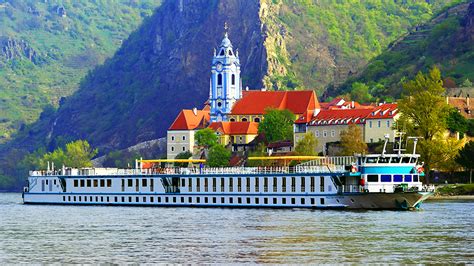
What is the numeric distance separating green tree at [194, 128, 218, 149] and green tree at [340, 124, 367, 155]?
32828 mm

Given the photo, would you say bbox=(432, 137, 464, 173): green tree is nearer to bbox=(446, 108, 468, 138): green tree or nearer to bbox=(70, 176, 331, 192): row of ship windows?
Result: bbox=(446, 108, 468, 138): green tree

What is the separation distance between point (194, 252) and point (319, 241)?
29.9 ft

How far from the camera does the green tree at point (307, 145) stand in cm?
15775

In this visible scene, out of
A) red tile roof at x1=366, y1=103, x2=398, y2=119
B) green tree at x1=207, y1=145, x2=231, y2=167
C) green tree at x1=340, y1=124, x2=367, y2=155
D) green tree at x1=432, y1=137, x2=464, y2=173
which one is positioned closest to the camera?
green tree at x1=432, y1=137, x2=464, y2=173

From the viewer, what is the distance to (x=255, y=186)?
108m

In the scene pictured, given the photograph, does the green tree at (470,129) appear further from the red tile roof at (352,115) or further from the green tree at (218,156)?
the green tree at (218,156)

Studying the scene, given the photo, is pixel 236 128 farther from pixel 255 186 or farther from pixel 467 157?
pixel 255 186

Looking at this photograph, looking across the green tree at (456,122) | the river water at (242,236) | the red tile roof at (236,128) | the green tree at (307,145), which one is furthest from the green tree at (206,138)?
the river water at (242,236)

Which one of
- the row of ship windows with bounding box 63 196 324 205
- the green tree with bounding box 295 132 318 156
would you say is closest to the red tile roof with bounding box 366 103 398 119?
the green tree with bounding box 295 132 318 156

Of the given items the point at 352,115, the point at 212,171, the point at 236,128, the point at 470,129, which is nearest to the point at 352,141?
the point at 470,129

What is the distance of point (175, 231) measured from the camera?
8200 cm

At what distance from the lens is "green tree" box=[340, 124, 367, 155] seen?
149m

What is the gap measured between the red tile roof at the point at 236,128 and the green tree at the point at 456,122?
43757 millimetres

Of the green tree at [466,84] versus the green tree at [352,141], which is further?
the green tree at [466,84]
